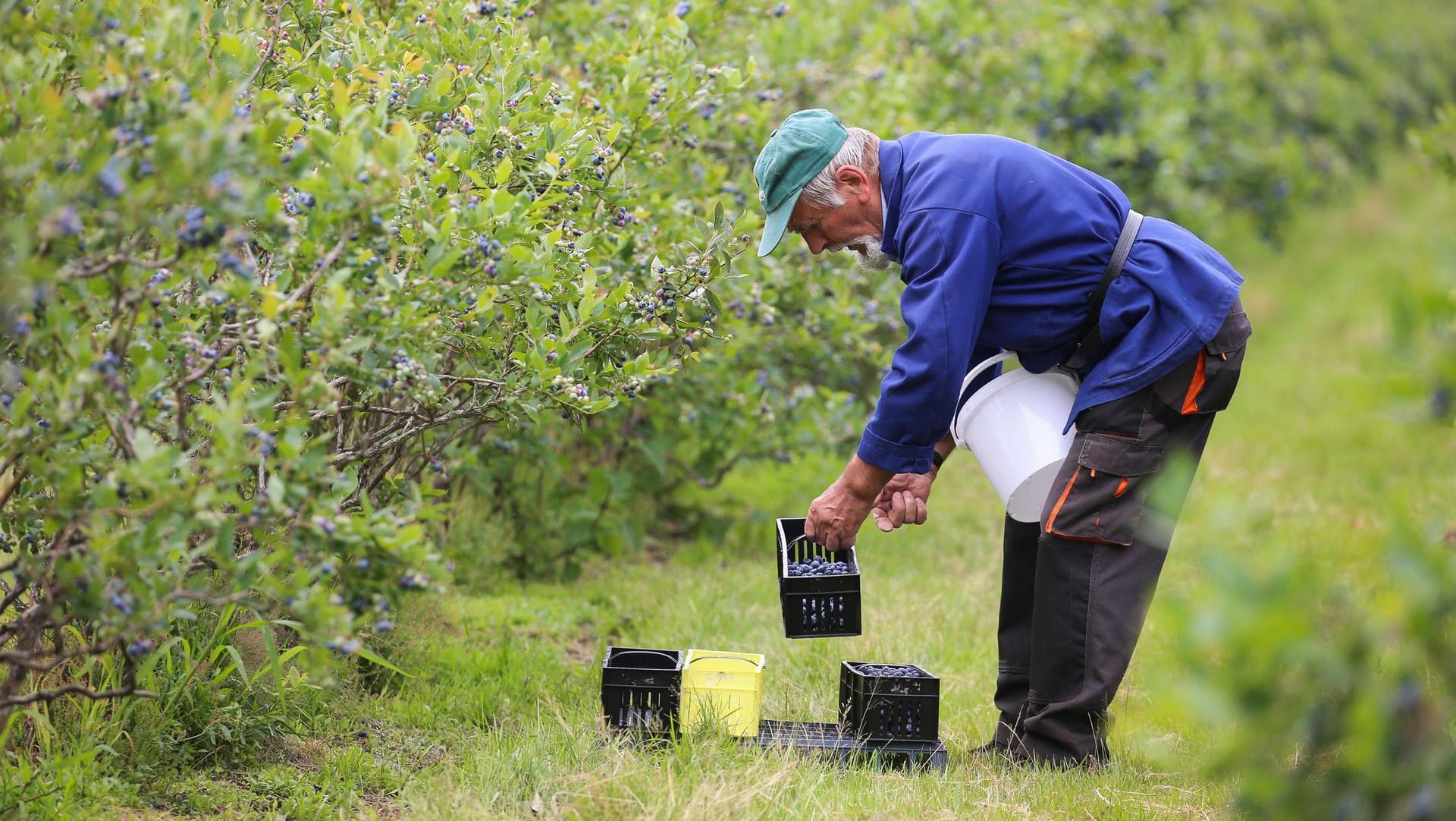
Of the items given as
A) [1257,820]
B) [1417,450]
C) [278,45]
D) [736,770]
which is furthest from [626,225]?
[1417,450]

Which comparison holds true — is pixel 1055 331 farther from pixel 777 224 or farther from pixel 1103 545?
pixel 777 224

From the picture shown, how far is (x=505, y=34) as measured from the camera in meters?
3.39

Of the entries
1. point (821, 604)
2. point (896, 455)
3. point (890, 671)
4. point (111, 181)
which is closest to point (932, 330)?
point (896, 455)

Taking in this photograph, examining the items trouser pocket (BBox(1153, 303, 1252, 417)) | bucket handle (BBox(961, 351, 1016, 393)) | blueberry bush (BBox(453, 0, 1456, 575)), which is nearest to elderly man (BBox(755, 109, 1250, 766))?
trouser pocket (BBox(1153, 303, 1252, 417))

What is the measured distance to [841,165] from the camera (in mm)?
3160

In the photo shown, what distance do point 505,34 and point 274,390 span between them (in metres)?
1.61

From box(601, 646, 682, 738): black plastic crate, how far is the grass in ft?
0.29

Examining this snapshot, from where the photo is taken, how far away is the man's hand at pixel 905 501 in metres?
3.48

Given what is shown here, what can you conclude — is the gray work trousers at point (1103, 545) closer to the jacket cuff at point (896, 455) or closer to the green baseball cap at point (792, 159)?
the jacket cuff at point (896, 455)

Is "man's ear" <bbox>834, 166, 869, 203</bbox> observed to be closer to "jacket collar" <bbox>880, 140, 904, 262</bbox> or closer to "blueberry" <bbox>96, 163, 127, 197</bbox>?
"jacket collar" <bbox>880, 140, 904, 262</bbox>

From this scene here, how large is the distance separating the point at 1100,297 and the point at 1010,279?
0.23 metres

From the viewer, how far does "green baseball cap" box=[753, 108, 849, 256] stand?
310 centimetres

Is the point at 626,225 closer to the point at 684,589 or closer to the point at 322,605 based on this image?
the point at 684,589

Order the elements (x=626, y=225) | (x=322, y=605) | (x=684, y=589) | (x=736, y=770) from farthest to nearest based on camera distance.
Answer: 1. (x=684, y=589)
2. (x=626, y=225)
3. (x=736, y=770)
4. (x=322, y=605)
